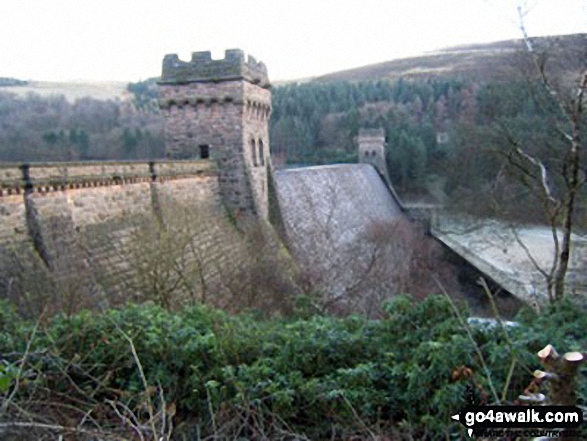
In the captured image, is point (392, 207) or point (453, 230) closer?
point (453, 230)

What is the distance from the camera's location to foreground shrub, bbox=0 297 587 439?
4.41m

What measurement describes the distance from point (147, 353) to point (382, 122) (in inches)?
2467

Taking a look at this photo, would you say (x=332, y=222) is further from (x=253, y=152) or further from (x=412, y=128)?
(x=412, y=128)

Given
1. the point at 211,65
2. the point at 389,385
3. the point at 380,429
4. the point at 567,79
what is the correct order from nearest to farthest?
the point at 380,429
the point at 389,385
the point at 567,79
the point at 211,65

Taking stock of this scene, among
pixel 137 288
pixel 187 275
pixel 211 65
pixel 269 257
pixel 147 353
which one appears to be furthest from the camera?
pixel 211 65

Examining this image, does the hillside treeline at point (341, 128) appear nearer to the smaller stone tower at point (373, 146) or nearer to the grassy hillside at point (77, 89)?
the smaller stone tower at point (373, 146)

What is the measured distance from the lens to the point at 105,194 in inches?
455

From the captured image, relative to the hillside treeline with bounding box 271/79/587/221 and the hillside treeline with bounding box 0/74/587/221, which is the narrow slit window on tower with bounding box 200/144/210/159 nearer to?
the hillside treeline with bounding box 271/79/587/221

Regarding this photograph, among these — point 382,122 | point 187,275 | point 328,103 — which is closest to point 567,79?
point 187,275

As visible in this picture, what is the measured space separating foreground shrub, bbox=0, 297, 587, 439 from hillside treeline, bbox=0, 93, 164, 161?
138 feet

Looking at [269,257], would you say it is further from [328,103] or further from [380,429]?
[328,103]

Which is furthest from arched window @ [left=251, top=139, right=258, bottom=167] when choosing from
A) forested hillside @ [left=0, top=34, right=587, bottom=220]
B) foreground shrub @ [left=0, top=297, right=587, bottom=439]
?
forested hillside @ [left=0, top=34, right=587, bottom=220]

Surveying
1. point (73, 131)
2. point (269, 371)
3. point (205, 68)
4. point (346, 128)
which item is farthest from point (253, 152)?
point (346, 128)

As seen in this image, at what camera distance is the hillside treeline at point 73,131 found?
47.7m
